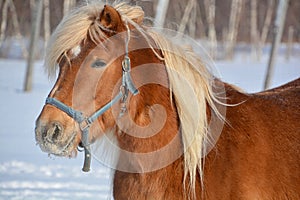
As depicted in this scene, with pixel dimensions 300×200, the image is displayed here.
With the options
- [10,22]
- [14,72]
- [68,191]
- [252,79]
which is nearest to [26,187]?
[68,191]

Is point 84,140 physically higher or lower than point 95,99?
lower

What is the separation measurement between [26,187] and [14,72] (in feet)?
45.3

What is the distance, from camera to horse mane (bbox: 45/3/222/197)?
2.65 metres

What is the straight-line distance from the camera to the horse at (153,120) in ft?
8.61

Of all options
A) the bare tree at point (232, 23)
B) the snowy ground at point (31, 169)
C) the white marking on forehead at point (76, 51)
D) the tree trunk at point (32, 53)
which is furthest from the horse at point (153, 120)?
the bare tree at point (232, 23)

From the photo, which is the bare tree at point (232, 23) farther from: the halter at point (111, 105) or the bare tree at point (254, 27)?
the halter at point (111, 105)

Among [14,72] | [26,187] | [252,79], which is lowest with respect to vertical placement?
[14,72]

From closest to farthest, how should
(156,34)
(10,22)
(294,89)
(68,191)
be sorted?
(156,34), (294,89), (68,191), (10,22)

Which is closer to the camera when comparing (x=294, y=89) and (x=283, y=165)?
(x=283, y=165)

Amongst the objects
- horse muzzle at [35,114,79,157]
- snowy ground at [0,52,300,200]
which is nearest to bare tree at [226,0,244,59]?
snowy ground at [0,52,300,200]

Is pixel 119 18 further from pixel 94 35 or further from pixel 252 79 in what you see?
pixel 252 79

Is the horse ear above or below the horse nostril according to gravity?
above

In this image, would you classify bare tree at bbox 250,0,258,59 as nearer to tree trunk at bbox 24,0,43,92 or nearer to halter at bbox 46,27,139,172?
tree trunk at bbox 24,0,43,92

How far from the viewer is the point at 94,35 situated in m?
2.65
